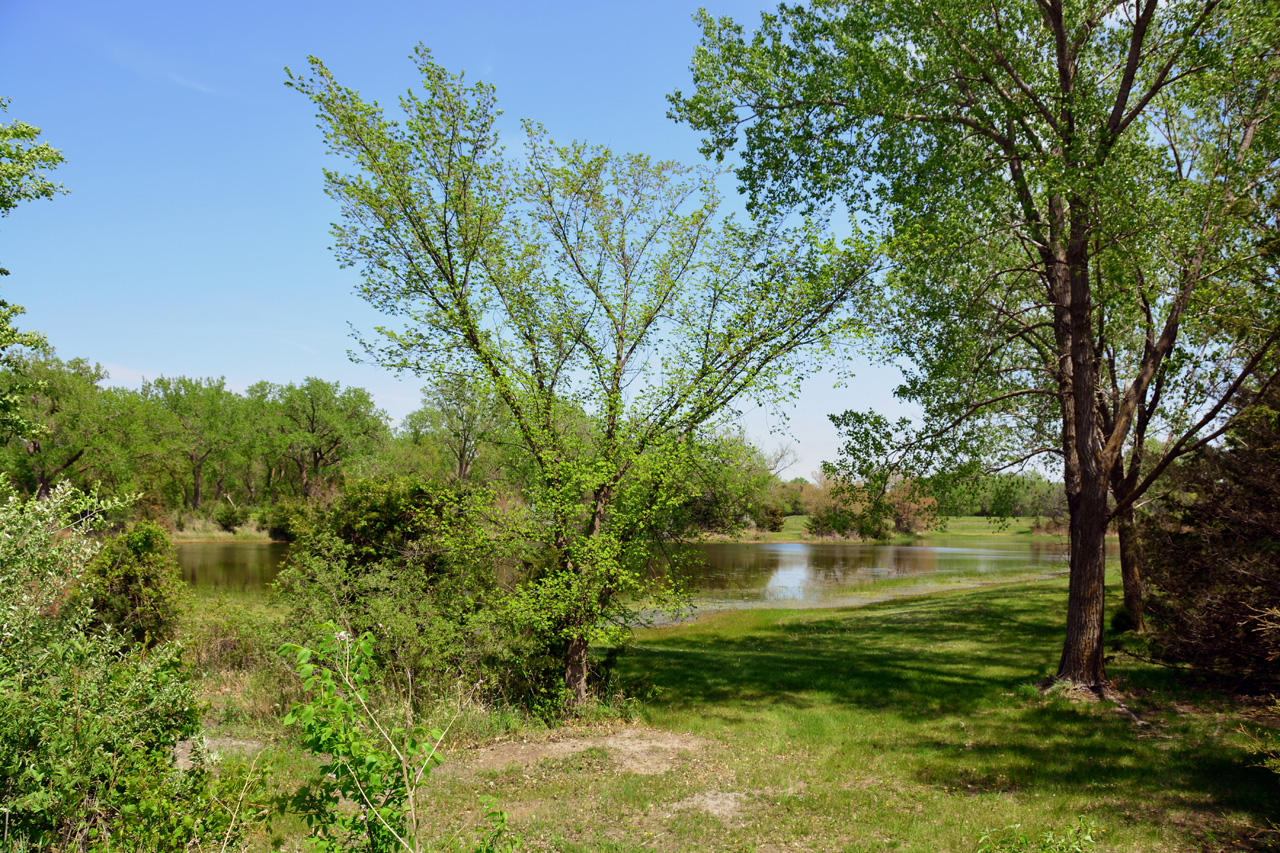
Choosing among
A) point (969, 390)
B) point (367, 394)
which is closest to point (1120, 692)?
point (969, 390)

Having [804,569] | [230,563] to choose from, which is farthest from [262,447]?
[804,569]

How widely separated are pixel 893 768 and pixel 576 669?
15.9ft

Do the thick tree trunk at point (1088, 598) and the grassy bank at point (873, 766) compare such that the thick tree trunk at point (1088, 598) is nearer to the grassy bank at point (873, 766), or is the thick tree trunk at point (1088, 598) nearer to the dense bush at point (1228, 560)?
the grassy bank at point (873, 766)

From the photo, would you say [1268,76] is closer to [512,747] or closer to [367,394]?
[512,747]

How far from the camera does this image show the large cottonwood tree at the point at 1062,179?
368 inches

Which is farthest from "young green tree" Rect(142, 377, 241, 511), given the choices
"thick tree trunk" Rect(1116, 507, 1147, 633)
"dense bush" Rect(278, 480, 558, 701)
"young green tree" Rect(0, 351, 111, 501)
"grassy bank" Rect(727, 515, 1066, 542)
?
"thick tree trunk" Rect(1116, 507, 1147, 633)

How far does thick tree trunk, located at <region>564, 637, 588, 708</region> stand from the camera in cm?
1068

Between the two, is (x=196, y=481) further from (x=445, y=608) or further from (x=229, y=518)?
(x=445, y=608)

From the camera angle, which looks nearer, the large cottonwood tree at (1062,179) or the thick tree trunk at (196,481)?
the large cottonwood tree at (1062,179)

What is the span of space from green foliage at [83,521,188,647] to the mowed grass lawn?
687cm

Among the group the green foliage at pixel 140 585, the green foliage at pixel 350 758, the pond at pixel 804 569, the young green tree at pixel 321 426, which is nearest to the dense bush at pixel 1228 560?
the green foliage at pixel 350 758

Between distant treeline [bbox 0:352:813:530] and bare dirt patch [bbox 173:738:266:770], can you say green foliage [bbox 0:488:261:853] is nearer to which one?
distant treeline [bbox 0:352:813:530]

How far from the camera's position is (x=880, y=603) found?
25844 mm

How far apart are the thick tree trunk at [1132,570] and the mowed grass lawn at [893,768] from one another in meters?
2.11
